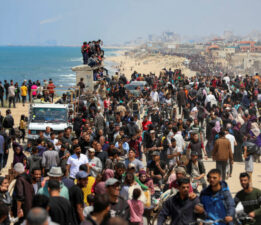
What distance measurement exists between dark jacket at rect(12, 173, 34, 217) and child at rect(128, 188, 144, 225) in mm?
1542

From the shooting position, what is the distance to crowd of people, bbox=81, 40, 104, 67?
89.5ft

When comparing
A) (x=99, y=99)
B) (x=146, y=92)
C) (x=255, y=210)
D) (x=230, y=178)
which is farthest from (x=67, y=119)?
(x=255, y=210)

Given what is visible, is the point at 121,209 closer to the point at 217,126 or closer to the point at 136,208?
the point at 136,208

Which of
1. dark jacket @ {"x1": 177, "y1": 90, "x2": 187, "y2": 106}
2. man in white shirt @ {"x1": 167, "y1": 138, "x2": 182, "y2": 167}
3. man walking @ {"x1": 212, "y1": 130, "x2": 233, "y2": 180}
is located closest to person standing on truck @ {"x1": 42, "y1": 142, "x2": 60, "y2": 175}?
man in white shirt @ {"x1": 167, "y1": 138, "x2": 182, "y2": 167}

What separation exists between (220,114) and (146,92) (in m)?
8.17

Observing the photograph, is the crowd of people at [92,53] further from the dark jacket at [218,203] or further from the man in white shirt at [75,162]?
the dark jacket at [218,203]

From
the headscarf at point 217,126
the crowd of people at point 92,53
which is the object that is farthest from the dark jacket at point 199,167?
the crowd of people at point 92,53

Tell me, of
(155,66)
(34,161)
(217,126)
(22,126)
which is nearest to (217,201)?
(34,161)

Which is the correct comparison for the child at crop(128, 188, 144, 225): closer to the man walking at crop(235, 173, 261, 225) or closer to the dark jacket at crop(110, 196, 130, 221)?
the dark jacket at crop(110, 196, 130, 221)

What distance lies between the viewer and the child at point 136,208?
759 cm

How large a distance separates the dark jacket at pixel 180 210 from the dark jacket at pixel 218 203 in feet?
0.47

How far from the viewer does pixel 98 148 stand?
11344 mm

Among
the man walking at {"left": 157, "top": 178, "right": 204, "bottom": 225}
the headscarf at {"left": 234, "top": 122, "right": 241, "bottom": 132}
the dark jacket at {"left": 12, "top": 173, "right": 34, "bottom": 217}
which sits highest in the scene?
the man walking at {"left": 157, "top": 178, "right": 204, "bottom": 225}

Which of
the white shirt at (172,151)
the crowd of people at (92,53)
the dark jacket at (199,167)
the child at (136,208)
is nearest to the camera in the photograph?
the child at (136,208)
